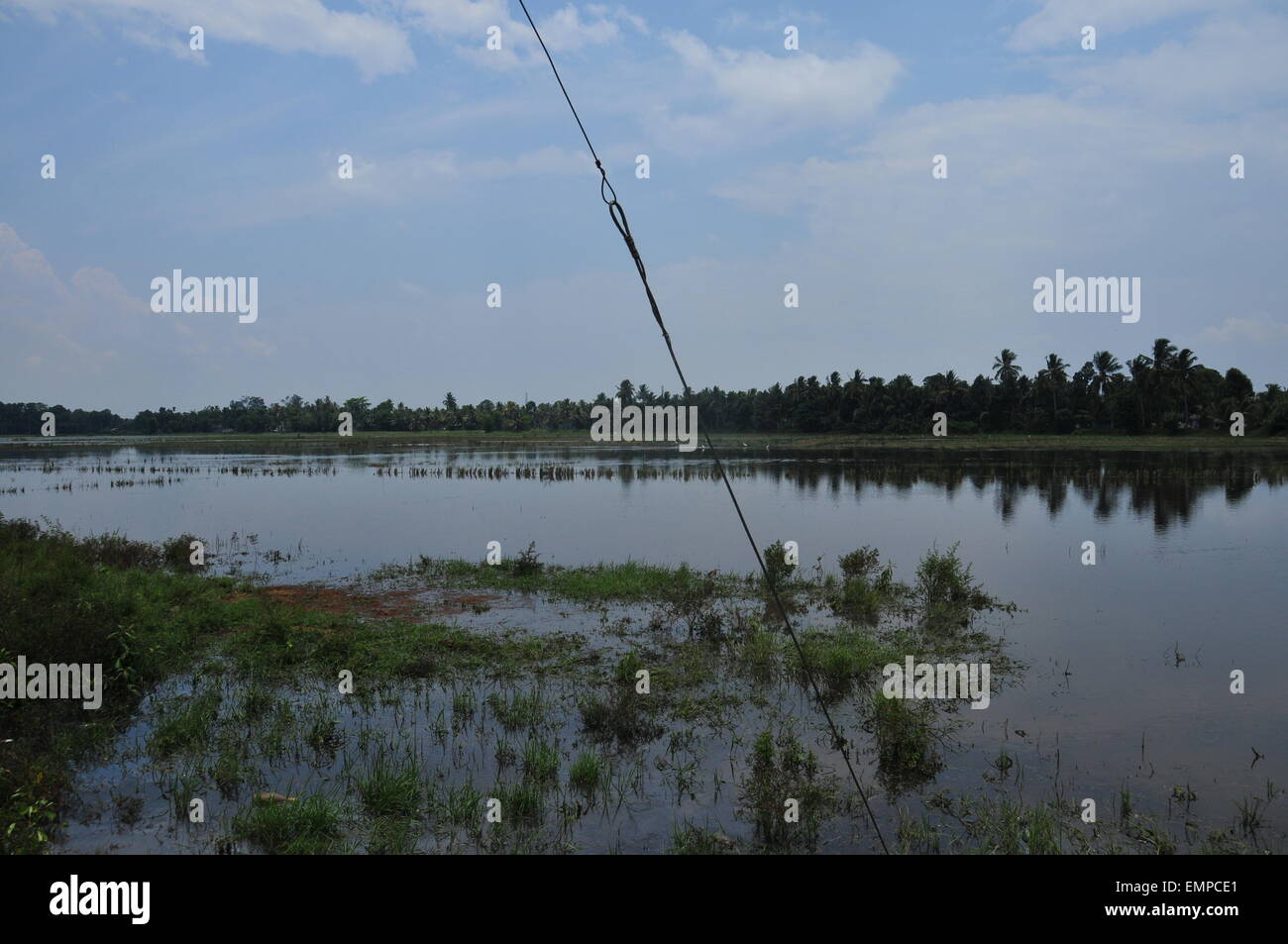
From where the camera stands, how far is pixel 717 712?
9.63 metres

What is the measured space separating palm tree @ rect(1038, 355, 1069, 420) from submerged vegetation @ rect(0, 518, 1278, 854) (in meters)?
89.5

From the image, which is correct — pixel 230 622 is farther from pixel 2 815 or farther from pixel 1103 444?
pixel 1103 444

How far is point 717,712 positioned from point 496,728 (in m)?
2.66

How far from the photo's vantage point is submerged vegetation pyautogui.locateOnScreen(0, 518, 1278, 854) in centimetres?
677

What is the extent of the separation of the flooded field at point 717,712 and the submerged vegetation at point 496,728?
0.04m

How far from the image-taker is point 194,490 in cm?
3988

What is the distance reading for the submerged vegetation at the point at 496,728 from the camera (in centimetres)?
677
